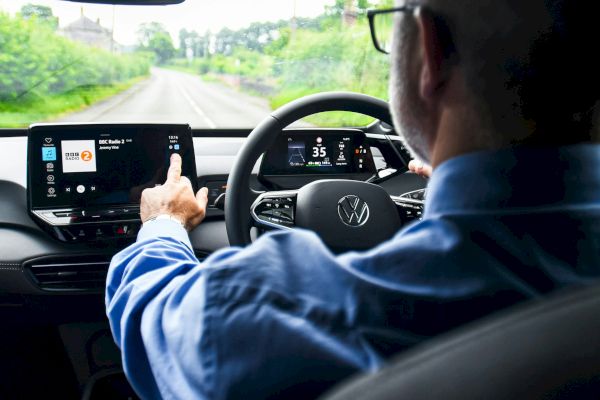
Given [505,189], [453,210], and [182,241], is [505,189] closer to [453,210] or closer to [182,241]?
[453,210]

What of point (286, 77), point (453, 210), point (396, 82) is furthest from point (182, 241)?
point (286, 77)

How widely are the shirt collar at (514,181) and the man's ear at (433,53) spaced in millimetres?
120

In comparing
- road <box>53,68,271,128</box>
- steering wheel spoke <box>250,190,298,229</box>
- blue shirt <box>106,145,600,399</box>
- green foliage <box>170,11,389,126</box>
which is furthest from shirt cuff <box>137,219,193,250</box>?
road <box>53,68,271,128</box>

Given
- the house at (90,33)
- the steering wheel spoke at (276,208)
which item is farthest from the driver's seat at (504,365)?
the house at (90,33)

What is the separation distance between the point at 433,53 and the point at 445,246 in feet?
0.93

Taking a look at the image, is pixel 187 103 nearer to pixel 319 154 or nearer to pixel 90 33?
pixel 90 33

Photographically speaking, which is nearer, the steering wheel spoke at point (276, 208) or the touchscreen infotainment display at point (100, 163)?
the steering wheel spoke at point (276, 208)

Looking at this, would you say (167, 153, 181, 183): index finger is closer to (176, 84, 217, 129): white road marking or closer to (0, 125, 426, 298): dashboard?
(0, 125, 426, 298): dashboard

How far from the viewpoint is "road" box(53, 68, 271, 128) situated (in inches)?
110

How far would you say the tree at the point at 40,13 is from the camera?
2646 mm

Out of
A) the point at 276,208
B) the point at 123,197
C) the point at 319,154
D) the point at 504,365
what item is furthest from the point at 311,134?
the point at 504,365

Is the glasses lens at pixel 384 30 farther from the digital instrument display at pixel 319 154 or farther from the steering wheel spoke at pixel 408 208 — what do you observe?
the digital instrument display at pixel 319 154

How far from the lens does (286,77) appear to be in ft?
9.30

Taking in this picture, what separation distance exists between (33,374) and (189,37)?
152 centimetres
